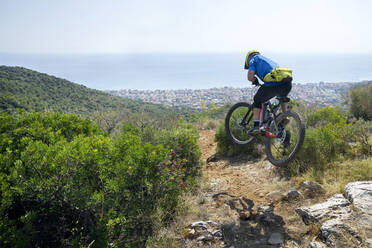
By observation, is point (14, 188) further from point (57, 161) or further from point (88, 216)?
point (88, 216)

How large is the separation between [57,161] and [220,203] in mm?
3197

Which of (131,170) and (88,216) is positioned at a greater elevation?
(131,170)

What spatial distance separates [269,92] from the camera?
5.16 m

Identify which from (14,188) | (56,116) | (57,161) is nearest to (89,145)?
(57,161)

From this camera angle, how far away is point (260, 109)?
5.51 metres

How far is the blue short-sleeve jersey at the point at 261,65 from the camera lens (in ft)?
16.4

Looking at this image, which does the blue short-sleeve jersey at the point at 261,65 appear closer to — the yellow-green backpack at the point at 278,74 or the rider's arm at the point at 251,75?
the rider's arm at the point at 251,75

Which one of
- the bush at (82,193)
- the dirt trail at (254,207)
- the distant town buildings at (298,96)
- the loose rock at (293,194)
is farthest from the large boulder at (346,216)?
the distant town buildings at (298,96)

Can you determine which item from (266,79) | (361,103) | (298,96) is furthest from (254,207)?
(298,96)

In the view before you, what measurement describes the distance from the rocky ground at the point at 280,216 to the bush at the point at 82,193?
0.95m

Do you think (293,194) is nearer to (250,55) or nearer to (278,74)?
(278,74)

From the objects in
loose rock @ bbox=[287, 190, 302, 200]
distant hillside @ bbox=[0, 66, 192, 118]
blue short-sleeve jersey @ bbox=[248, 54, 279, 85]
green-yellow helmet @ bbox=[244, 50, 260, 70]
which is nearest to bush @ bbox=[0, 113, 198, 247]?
loose rock @ bbox=[287, 190, 302, 200]

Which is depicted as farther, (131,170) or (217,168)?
(217,168)

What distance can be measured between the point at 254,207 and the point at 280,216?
0.57m
